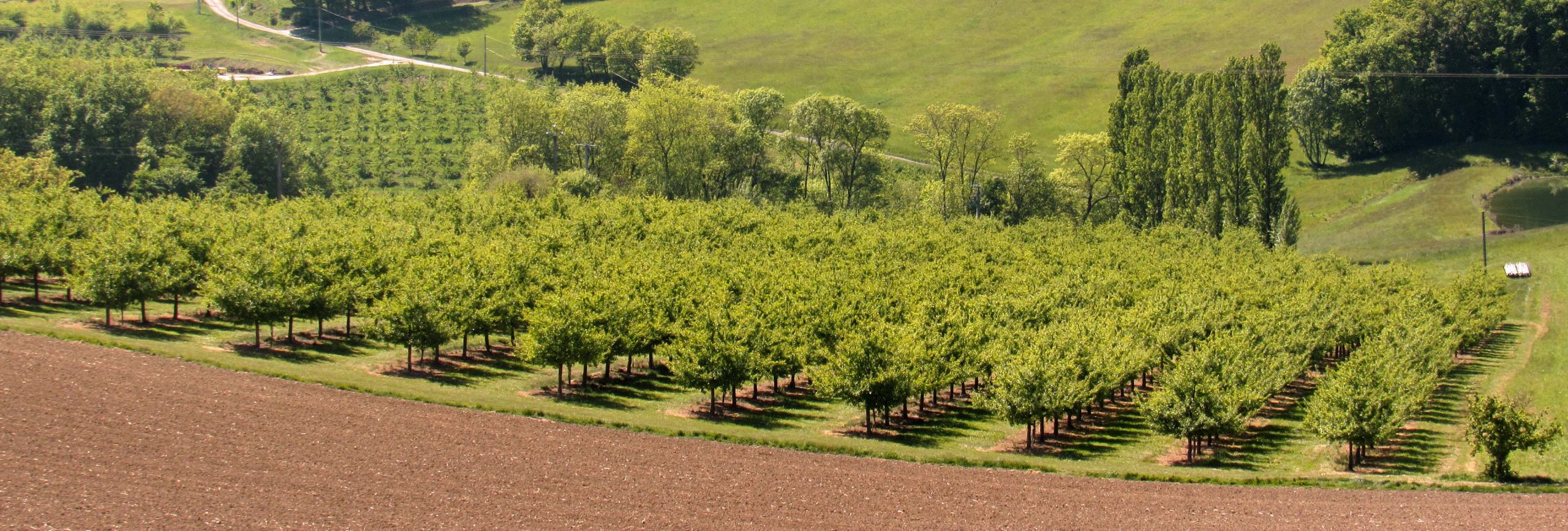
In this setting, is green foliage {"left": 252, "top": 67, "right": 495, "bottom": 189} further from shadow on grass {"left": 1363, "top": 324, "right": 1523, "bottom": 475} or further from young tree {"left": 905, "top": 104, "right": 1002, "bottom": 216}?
shadow on grass {"left": 1363, "top": 324, "right": 1523, "bottom": 475}

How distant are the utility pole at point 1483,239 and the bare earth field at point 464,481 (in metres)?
82.8

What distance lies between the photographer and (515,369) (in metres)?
77.1

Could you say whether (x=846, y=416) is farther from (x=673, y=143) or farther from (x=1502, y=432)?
(x=673, y=143)

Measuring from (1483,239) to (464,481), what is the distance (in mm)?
119393

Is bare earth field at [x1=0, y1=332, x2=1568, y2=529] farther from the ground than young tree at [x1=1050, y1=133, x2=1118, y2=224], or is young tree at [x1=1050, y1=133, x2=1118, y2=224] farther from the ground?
young tree at [x1=1050, y1=133, x2=1118, y2=224]

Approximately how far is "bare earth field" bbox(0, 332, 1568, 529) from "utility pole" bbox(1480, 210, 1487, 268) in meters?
82.8

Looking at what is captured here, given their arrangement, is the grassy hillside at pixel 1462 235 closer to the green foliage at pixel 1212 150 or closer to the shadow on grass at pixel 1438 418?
the shadow on grass at pixel 1438 418

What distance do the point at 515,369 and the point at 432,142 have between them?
107112mm

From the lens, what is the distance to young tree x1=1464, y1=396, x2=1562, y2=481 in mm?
60344

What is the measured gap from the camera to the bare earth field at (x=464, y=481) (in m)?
43.8

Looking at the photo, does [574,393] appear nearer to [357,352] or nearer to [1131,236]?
[357,352]

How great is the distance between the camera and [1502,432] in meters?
60.3

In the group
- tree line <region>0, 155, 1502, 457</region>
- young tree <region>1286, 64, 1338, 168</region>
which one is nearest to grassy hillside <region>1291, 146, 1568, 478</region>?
tree line <region>0, 155, 1502, 457</region>

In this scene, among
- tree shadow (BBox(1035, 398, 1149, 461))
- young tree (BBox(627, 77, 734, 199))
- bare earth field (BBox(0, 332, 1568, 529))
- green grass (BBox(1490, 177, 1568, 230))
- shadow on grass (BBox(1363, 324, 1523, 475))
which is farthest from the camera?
young tree (BBox(627, 77, 734, 199))
